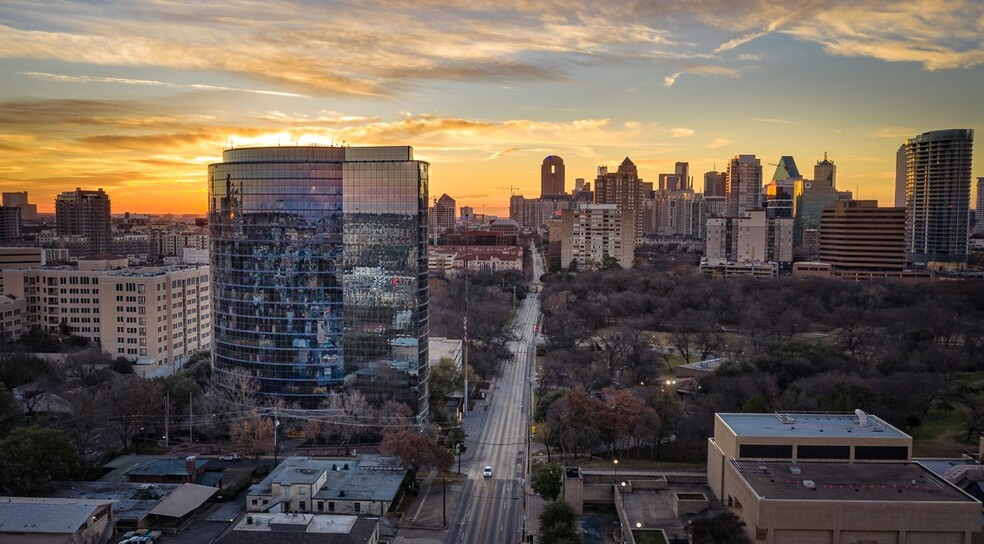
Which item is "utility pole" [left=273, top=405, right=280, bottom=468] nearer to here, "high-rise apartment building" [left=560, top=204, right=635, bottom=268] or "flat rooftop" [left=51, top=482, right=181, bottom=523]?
"flat rooftop" [left=51, top=482, right=181, bottom=523]

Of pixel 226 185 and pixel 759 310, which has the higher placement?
pixel 226 185

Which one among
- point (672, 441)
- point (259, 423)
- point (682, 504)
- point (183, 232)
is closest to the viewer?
point (682, 504)

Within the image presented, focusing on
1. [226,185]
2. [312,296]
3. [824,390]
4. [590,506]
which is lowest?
[590,506]

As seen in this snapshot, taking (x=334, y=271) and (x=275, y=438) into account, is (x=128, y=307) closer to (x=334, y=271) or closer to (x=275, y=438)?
(x=334, y=271)

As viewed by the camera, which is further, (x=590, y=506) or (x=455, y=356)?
(x=455, y=356)

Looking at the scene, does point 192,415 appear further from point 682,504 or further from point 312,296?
point 682,504

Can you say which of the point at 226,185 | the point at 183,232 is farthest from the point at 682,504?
the point at 183,232

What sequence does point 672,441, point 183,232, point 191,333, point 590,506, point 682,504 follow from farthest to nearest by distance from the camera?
point 183,232
point 191,333
point 672,441
point 590,506
point 682,504
